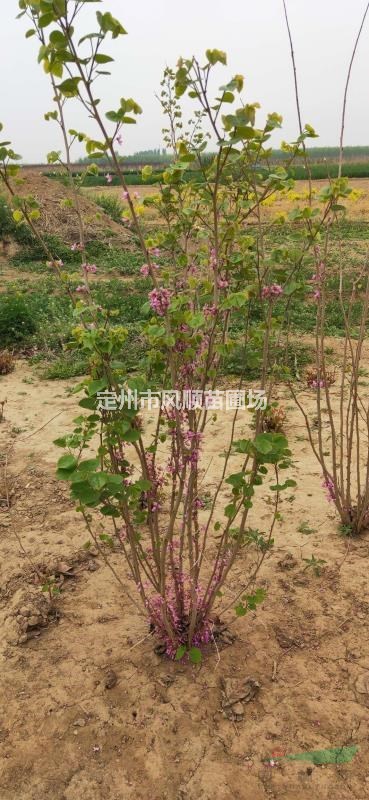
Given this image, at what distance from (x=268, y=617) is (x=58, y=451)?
220 cm

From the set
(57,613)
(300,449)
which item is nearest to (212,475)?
(300,449)

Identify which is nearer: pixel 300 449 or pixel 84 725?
pixel 84 725

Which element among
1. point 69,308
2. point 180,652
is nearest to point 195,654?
point 180,652

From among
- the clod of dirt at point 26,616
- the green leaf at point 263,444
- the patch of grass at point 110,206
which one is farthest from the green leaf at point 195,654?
the patch of grass at point 110,206

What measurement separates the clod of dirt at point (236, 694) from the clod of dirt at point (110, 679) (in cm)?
40

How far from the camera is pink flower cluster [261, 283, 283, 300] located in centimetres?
177

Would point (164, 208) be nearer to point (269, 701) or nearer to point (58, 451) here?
point (269, 701)

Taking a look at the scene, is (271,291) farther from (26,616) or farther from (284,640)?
(26,616)

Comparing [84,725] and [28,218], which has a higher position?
[28,218]

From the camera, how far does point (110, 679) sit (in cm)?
212

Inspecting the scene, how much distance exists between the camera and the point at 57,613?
248cm

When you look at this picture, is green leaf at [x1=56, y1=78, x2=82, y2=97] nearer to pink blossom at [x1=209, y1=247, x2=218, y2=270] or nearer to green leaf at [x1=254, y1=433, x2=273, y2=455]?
pink blossom at [x1=209, y1=247, x2=218, y2=270]

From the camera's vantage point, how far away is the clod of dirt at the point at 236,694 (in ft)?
6.46

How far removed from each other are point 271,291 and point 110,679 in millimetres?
1520
